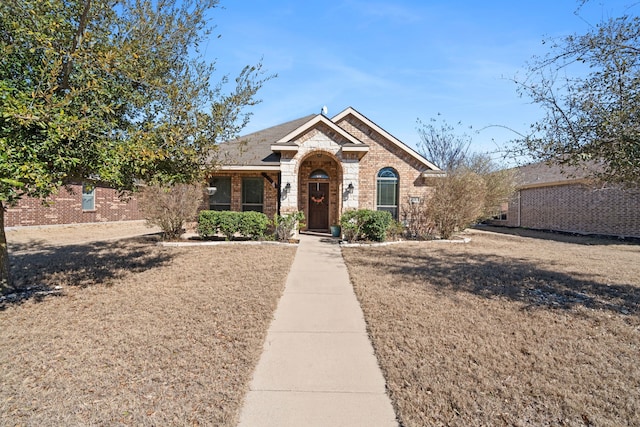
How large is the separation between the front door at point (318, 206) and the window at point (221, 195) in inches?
146

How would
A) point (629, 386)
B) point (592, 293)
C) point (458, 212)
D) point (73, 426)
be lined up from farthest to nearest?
point (458, 212), point (592, 293), point (629, 386), point (73, 426)

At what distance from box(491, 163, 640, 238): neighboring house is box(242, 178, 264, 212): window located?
12.3 meters

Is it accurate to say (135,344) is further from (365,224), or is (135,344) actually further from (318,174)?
(318,174)

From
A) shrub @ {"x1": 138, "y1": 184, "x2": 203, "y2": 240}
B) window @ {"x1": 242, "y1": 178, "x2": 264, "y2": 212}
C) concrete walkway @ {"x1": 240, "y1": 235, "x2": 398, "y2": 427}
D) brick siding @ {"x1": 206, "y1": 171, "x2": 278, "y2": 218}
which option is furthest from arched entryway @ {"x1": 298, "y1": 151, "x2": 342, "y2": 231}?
concrete walkway @ {"x1": 240, "y1": 235, "x2": 398, "y2": 427}

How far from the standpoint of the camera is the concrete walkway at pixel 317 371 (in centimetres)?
295

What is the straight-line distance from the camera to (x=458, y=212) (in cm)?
1349

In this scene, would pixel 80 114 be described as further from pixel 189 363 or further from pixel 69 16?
pixel 189 363

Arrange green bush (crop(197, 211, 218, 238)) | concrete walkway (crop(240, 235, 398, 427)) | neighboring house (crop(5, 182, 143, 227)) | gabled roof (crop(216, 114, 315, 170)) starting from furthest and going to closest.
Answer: neighboring house (crop(5, 182, 143, 227))
gabled roof (crop(216, 114, 315, 170))
green bush (crop(197, 211, 218, 238))
concrete walkway (crop(240, 235, 398, 427))

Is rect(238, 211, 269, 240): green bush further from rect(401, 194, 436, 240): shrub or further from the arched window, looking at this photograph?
rect(401, 194, 436, 240): shrub

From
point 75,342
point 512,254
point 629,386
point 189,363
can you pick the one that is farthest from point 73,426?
point 512,254

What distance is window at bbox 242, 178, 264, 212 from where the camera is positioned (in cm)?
1533

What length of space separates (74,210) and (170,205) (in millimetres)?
10555

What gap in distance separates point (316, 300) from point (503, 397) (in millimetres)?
3468

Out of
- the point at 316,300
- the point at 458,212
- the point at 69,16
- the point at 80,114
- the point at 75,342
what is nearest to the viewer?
the point at 75,342
